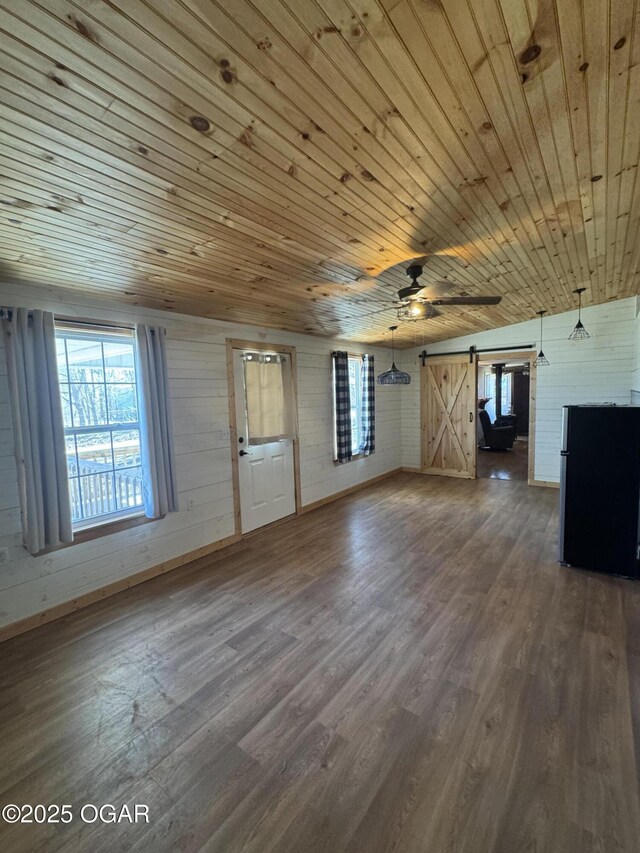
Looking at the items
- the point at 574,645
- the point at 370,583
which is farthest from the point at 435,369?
the point at 574,645

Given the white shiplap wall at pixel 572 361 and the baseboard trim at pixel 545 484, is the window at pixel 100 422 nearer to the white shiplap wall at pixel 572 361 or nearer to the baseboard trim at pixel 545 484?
the white shiplap wall at pixel 572 361

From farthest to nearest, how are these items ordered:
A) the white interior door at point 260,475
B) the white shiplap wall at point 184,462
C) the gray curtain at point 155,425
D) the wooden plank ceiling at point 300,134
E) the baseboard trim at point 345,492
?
the baseboard trim at point 345,492 < the white interior door at point 260,475 < the gray curtain at point 155,425 < the white shiplap wall at point 184,462 < the wooden plank ceiling at point 300,134

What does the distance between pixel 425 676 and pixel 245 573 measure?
183 cm

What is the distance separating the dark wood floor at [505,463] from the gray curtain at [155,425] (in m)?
5.57

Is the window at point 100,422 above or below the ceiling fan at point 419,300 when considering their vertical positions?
below

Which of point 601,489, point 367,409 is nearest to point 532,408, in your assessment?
point 367,409

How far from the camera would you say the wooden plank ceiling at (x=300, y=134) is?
1.09 metres

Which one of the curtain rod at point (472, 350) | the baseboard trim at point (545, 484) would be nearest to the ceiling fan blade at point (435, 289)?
the curtain rod at point (472, 350)

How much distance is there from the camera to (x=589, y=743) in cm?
A: 162

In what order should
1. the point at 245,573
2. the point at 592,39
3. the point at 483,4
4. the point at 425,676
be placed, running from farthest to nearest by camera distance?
the point at 245,573 < the point at 425,676 < the point at 592,39 < the point at 483,4

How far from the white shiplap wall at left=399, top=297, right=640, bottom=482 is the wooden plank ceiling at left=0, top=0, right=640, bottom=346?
301 cm

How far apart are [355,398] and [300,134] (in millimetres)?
4855

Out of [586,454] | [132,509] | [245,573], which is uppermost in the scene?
[586,454]

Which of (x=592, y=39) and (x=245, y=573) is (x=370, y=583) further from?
(x=592, y=39)
